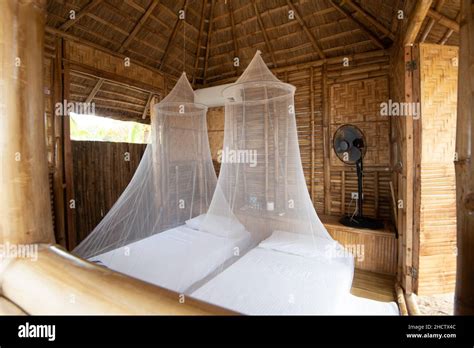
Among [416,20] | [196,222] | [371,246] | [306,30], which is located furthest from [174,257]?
[306,30]

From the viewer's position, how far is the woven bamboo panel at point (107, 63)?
395 centimetres

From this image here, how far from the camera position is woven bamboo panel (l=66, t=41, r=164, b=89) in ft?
13.0

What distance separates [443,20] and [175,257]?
4286 mm

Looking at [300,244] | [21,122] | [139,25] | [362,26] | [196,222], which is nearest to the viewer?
[21,122]

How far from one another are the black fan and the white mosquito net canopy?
240 centimetres

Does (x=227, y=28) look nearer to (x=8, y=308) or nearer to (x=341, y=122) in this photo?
(x=341, y=122)

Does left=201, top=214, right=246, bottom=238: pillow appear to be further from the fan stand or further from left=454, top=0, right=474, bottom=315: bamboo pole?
left=454, top=0, right=474, bottom=315: bamboo pole

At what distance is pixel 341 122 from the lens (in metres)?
4.42

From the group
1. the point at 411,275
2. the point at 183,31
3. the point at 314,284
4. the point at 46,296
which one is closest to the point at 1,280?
the point at 46,296

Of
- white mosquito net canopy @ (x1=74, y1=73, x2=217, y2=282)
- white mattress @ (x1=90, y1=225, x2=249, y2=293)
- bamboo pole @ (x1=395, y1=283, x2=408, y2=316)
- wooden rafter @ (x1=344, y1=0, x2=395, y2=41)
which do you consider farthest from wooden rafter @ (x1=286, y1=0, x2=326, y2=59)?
bamboo pole @ (x1=395, y1=283, x2=408, y2=316)

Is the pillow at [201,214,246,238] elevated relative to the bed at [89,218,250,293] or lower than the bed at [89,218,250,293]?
elevated

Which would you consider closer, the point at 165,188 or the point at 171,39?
the point at 165,188

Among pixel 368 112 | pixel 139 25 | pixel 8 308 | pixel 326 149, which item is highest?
pixel 139 25

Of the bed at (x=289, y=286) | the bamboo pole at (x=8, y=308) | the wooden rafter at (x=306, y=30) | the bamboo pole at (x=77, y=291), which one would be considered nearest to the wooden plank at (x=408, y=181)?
the bed at (x=289, y=286)
